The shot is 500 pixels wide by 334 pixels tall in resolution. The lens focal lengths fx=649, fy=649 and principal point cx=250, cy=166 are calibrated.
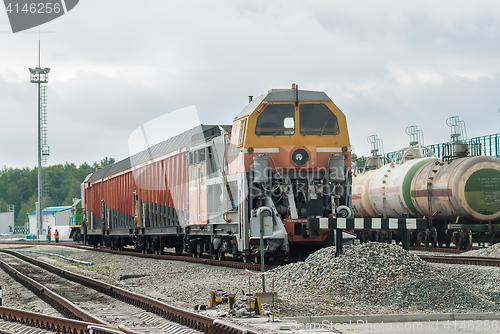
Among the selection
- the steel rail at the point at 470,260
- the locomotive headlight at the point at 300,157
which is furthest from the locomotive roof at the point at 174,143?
the steel rail at the point at 470,260

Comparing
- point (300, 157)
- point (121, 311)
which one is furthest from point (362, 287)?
point (300, 157)

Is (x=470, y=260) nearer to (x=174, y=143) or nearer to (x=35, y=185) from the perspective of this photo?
(x=174, y=143)

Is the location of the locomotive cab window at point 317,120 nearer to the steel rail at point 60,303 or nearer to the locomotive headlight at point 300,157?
the locomotive headlight at point 300,157

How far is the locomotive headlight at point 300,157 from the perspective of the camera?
572 inches

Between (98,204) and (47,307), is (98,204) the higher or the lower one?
the higher one

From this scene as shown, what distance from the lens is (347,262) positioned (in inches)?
420

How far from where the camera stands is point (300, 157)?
14.6 m

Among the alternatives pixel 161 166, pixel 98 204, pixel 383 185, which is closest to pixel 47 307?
pixel 161 166

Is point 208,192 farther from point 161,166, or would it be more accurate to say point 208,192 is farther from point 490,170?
point 490,170

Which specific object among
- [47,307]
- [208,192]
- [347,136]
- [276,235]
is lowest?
[47,307]

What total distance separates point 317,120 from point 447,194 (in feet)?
26.6

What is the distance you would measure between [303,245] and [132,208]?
11.5m

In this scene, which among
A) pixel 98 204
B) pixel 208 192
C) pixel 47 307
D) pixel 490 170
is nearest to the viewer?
pixel 47 307

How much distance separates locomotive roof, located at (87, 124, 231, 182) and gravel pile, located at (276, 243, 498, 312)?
6.48 meters
